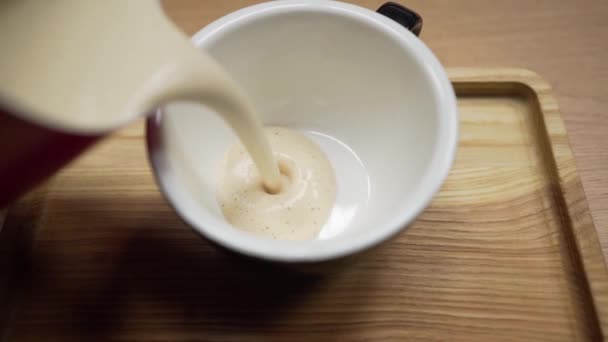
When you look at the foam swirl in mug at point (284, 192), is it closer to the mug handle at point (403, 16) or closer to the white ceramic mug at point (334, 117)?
the white ceramic mug at point (334, 117)

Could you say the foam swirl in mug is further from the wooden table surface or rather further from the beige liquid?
the wooden table surface

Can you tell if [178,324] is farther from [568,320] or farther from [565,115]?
[565,115]

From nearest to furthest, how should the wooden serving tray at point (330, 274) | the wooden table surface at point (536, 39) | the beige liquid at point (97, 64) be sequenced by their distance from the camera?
the beige liquid at point (97, 64), the wooden serving tray at point (330, 274), the wooden table surface at point (536, 39)

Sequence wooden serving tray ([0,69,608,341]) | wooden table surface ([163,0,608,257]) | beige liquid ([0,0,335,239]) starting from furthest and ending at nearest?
wooden table surface ([163,0,608,257])
wooden serving tray ([0,69,608,341])
beige liquid ([0,0,335,239])

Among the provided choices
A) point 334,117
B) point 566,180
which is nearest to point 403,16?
point 334,117

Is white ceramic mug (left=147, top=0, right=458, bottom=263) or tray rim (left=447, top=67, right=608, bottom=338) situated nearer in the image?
white ceramic mug (left=147, top=0, right=458, bottom=263)

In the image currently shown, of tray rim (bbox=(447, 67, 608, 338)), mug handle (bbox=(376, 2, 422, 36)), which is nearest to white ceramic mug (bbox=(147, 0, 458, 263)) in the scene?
mug handle (bbox=(376, 2, 422, 36))

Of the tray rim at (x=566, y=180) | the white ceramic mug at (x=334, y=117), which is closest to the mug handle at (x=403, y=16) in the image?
the white ceramic mug at (x=334, y=117)
